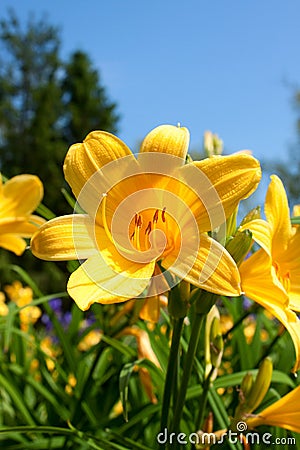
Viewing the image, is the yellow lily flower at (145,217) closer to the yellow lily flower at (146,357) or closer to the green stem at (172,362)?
the green stem at (172,362)

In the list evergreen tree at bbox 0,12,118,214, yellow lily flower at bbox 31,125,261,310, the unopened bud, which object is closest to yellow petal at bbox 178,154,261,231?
yellow lily flower at bbox 31,125,261,310

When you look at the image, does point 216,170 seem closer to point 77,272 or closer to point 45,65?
point 77,272

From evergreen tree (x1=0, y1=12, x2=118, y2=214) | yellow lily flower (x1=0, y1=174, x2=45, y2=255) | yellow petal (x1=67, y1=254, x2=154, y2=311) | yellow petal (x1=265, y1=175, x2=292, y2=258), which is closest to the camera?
yellow petal (x1=67, y1=254, x2=154, y2=311)

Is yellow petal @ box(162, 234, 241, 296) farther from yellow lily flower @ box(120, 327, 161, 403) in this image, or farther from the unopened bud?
yellow lily flower @ box(120, 327, 161, 403)

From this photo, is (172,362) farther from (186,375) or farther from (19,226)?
(19,226)

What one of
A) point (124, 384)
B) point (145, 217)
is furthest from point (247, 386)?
point (145, 217)

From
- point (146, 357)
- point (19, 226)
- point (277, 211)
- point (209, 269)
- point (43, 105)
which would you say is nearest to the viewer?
point (209, 269)
